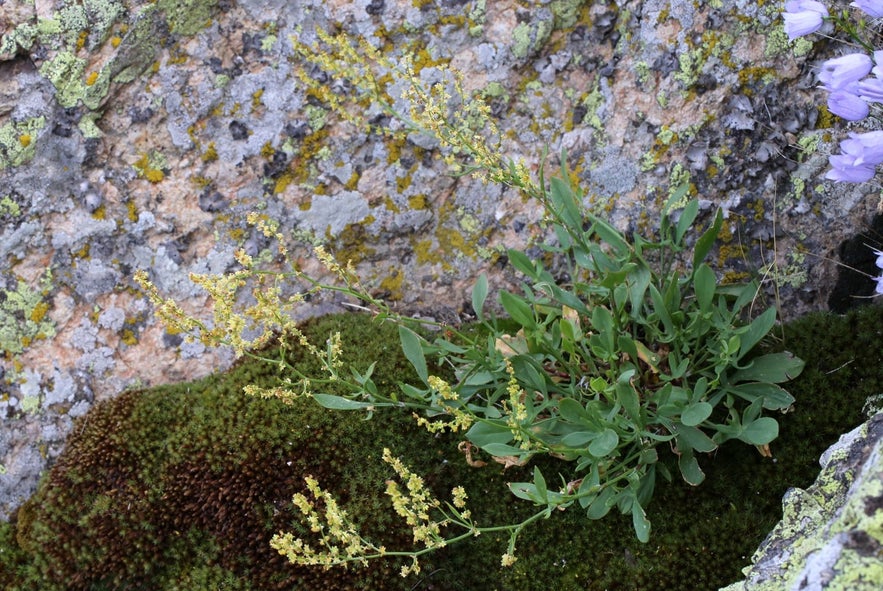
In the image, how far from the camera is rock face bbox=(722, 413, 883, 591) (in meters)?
2.02

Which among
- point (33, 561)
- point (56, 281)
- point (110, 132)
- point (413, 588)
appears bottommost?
point (413, 588)

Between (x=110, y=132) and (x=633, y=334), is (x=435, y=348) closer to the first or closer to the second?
(x=633, y=334)

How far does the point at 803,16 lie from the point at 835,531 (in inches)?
67.7

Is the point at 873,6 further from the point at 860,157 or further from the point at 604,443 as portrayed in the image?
the point at 604,443

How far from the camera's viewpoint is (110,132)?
4219 mm

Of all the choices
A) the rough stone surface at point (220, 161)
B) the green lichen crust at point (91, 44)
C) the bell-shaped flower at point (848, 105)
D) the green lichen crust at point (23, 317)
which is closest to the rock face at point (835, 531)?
the bell-shaped flower at point (848, 105)

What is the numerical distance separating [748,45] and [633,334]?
1458 millimetres

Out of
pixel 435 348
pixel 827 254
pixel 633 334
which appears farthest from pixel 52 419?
pixel 827 254

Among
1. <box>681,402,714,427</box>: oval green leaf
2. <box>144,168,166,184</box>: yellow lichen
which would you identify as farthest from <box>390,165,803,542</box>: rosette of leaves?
<box>144,168,166,184</box>: yellow lichen

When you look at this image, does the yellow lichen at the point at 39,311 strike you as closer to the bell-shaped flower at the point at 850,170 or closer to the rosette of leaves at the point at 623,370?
the rosette of leaves at the point at 623,370

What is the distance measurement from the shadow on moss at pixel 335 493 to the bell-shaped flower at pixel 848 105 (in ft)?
3.60

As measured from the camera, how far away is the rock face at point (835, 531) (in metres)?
2.02

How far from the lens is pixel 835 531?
2197mm

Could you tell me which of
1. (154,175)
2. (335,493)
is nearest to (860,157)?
(335,493)
